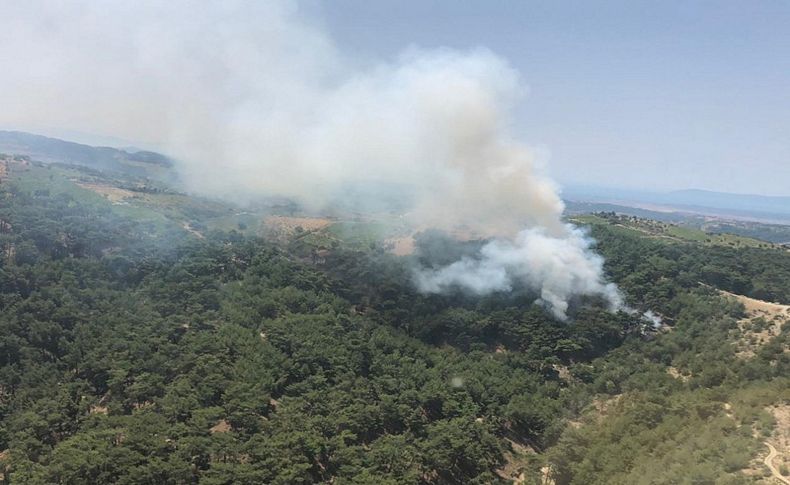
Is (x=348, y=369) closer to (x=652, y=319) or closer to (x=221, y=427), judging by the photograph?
(x=221, y=427)

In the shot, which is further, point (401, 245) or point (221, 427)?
point (401, 245)

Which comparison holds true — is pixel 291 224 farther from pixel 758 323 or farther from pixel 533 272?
pixel 758 323

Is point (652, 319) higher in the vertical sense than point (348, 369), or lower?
higher

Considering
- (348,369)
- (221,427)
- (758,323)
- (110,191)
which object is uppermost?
(110,191)

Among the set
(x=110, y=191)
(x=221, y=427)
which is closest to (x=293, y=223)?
(x=110, y=191)

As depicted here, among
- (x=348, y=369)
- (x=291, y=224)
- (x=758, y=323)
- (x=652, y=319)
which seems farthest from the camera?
(x=291, y=224)

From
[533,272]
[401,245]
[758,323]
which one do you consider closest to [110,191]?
[401,245]

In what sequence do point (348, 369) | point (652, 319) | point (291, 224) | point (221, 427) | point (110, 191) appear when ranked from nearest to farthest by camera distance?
point (221, 427) → point (348, 369) → point (652, 319) → point (291, 224) → point (110, 191)

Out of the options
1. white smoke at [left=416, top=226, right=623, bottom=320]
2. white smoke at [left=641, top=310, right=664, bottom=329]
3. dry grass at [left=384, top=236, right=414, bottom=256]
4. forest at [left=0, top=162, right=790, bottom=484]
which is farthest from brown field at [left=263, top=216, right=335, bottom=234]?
white smoke at [left=641, top=310, right=664, bottom=329]
